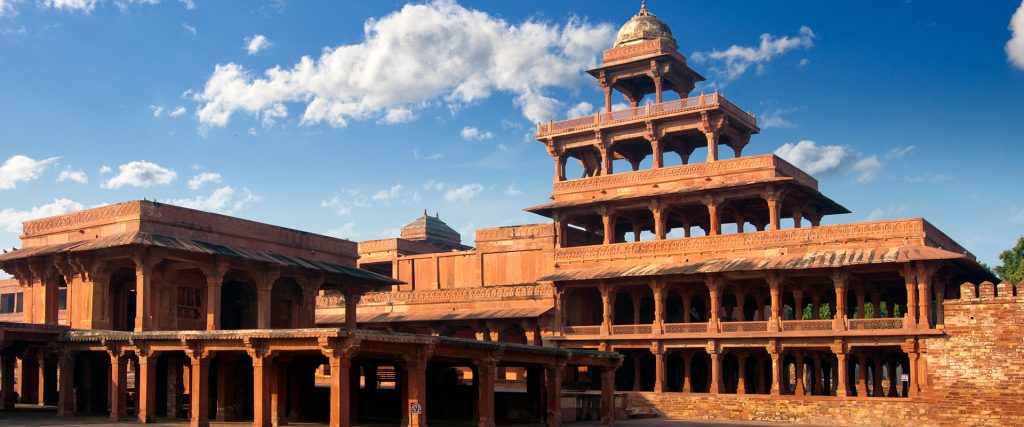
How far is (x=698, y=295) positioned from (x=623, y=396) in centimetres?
1064

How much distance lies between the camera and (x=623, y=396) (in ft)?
154

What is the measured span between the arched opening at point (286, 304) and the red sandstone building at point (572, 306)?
0.32 ft

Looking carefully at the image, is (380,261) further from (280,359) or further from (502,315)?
(280,359)

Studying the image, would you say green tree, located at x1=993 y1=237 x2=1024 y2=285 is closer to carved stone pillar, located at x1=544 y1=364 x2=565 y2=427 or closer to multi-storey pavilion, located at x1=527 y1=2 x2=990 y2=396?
multi-storey pavilion, located at x1=527 y1=2 x2=990 y2=396

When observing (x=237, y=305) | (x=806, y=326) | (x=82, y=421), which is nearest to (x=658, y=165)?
(x=806, y=326)

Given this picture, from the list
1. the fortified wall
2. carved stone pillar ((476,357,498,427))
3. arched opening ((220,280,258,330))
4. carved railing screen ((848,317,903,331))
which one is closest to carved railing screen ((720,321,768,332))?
carved railing screen ((848,317,903,331))

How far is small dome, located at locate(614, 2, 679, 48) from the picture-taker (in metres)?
59.5

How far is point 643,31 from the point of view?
196 feet

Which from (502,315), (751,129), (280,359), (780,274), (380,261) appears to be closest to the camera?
(280,359)

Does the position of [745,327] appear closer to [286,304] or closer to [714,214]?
[714,214]

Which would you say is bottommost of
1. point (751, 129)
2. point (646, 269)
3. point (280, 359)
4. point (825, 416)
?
point (825, 416)

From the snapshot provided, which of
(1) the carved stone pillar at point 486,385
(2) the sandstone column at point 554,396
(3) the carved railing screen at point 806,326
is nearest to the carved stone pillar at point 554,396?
(2) the sandstone column at point 554,396

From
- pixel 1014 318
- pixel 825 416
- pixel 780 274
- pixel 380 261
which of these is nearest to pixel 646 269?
pixel 780 274

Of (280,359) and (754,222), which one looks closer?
(280,359)
